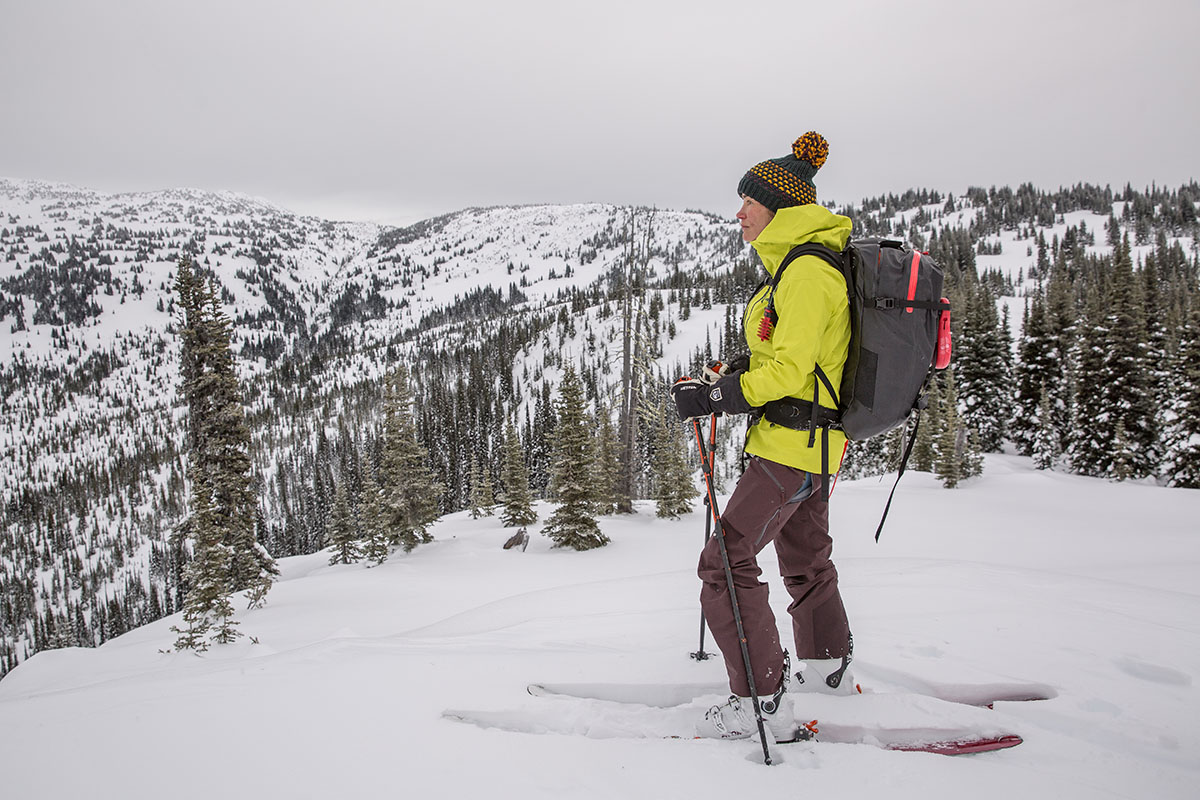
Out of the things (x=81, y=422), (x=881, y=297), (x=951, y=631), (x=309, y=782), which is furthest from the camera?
(x=81, y=422)

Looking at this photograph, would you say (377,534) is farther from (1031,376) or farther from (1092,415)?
(1031,376)

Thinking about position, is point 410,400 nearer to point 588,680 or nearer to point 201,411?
point 201,411

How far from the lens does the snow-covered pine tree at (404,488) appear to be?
16906mm

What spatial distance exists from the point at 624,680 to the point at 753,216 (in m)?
2.97

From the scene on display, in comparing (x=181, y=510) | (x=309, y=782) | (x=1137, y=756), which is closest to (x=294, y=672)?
(x=309, y=782)

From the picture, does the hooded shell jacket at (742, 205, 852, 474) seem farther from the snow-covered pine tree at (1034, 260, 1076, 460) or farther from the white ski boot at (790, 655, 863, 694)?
the snow-covered pine tree at (1034, 260, 1076, 460)

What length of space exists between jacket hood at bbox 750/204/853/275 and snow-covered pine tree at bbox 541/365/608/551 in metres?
12.1

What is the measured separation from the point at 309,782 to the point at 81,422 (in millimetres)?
252301

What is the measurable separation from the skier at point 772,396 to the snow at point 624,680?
342 millimetres

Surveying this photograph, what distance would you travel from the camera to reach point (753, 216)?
3037 mm

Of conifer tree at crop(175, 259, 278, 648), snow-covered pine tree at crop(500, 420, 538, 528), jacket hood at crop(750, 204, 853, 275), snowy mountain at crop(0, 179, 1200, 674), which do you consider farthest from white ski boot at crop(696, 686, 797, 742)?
snowy mountain at crop(0, 179, 1200, 674)

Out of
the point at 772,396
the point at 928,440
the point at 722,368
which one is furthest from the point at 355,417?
the point at 772,396

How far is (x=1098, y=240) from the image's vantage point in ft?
411

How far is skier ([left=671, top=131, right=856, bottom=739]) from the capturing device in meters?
2.61
